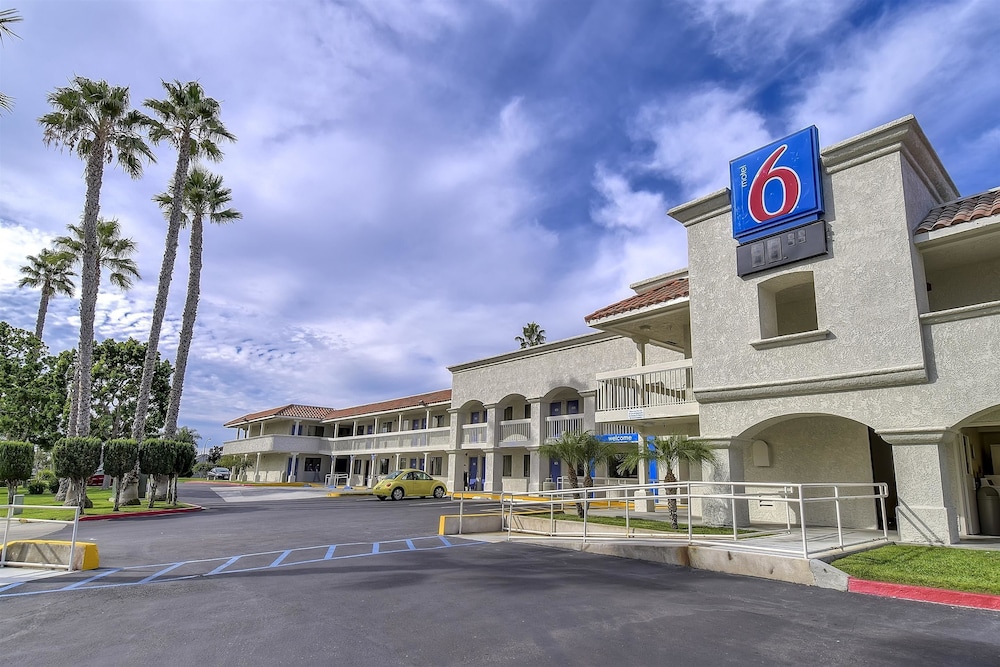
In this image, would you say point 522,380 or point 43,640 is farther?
point 522,380

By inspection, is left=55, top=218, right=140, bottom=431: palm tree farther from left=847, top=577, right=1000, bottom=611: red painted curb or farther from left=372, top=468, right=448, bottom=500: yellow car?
left=847, top=577, right=1000, bottom=611: red painted curb

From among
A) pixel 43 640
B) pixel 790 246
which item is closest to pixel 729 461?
pixel 790 246

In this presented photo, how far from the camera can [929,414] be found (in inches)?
440

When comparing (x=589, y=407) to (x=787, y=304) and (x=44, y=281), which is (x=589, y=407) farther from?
(x=44, y=281)

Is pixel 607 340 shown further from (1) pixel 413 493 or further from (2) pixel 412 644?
(2) pixel 412 644

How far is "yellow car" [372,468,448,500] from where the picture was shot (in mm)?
30828

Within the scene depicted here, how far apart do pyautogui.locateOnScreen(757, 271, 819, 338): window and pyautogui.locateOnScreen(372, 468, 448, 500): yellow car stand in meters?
21.7

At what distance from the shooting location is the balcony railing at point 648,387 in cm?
1702

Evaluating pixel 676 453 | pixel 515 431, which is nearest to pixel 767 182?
pixel 676 453

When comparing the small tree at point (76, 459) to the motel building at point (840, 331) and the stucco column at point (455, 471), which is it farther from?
Answer: the stucco column at point (455, 471)

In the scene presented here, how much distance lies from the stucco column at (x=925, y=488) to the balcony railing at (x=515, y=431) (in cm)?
2170

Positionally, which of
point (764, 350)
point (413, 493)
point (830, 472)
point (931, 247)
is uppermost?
point (931, 247)

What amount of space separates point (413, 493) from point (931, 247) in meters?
26.3

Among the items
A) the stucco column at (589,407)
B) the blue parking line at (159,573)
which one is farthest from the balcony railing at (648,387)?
the blue parking line at (159,573)
